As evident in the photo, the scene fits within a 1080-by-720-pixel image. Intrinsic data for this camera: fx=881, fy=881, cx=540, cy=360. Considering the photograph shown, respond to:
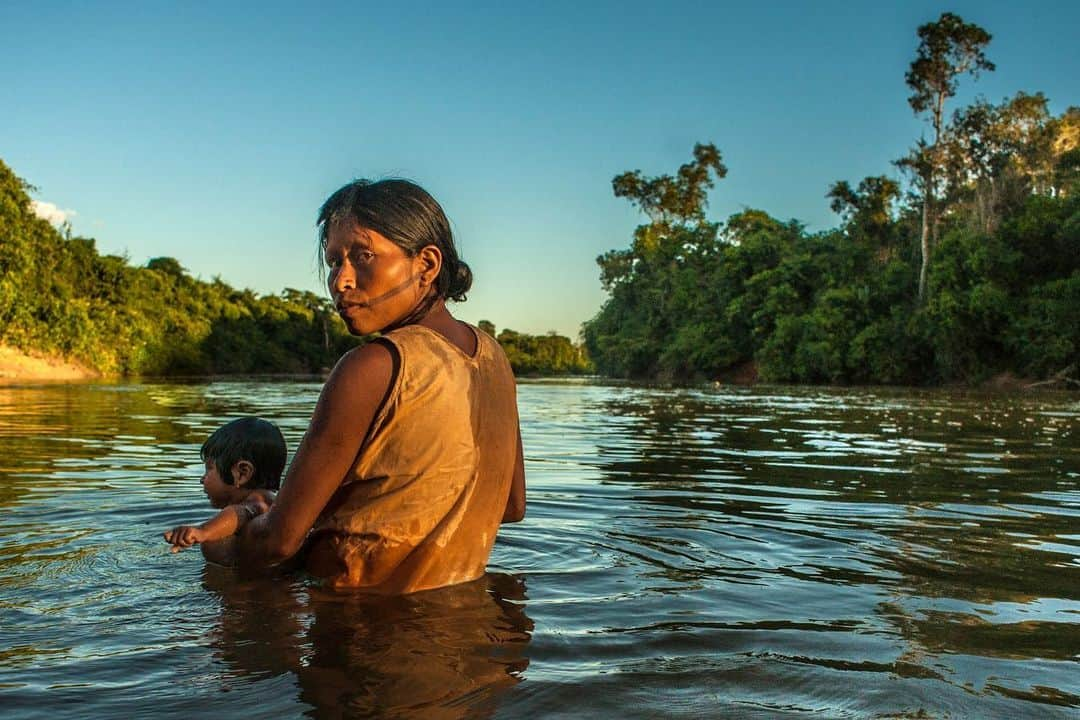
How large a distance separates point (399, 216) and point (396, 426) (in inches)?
24.7

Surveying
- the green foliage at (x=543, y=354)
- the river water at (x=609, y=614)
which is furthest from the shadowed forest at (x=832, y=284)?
the green foliage at (x=543, y=354)

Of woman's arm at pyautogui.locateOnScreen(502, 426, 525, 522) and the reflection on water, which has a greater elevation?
woman's arm at pyautogui.locateOnScreen(502, 426, 525, 522)

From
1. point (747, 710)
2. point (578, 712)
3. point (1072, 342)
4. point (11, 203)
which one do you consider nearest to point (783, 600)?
point (747, 710)

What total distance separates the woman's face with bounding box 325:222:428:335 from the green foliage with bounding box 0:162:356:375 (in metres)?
38.2

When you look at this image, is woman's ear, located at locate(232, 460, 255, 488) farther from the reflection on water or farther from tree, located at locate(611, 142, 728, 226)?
tree, located at locate(611, 142, 728, 226)

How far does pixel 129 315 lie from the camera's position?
158 ft

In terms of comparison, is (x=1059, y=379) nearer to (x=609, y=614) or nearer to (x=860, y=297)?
(x=860, y=297)

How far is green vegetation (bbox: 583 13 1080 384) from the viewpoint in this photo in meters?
34.3

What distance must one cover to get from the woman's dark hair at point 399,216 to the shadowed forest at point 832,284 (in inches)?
A: 1238

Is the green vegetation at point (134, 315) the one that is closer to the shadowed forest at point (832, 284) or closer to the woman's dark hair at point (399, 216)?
the shadowed forest at point (832, 284)

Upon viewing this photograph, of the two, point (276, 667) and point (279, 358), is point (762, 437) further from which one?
point (279, 358)

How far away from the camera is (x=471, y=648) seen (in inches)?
93.0

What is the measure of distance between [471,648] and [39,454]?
6.84 meters

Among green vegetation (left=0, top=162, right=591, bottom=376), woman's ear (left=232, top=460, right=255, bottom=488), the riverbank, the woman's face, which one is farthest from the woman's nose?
green vegetation (left=0, top=162, right=591, bottom=376)
